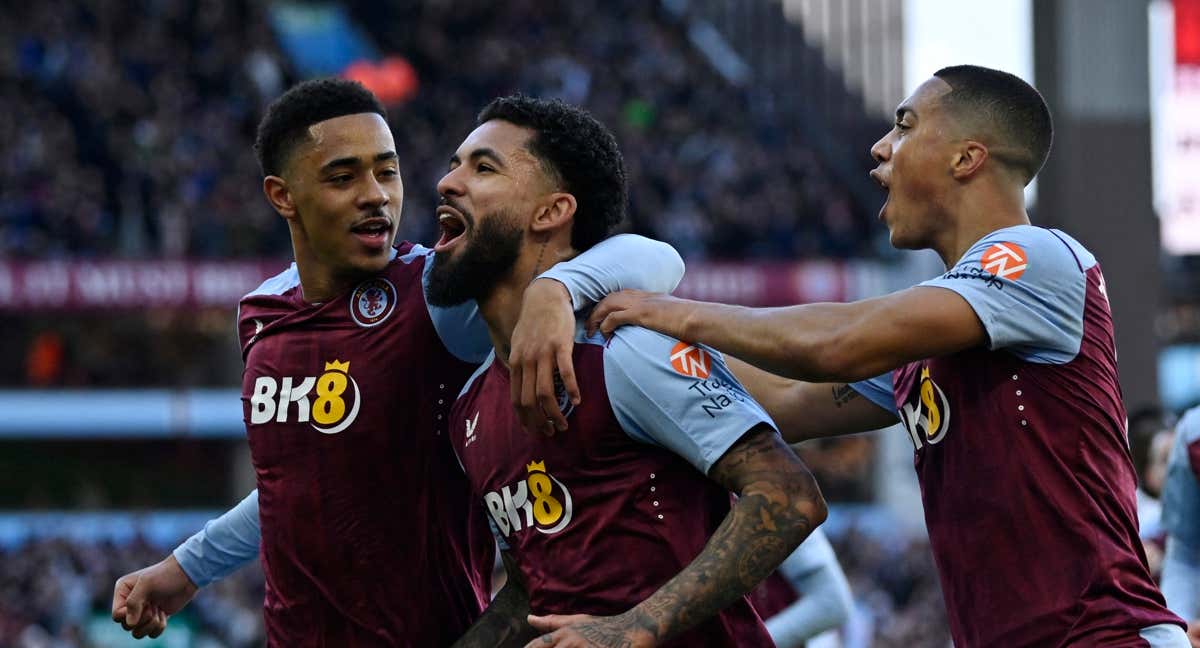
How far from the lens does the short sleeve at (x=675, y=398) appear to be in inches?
136

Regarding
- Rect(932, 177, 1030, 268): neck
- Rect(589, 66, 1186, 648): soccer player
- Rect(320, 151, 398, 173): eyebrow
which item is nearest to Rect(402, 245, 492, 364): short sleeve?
Rect(320, 151, 398, 173): eyebrow

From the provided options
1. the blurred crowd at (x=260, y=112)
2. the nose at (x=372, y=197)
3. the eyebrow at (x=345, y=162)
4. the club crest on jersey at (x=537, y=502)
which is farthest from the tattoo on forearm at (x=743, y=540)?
the blurred crowd at (x=260, y=112)

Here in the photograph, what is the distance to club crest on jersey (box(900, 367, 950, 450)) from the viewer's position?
3713 millimetres

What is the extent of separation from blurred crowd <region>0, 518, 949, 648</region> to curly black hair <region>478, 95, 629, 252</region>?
9.57 metres

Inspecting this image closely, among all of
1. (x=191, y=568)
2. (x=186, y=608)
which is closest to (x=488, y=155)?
(x=191, y=568)

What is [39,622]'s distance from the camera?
53.7 feet

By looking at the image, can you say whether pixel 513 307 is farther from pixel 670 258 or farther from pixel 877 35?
pixel 877 35

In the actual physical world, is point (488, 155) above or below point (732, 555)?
above

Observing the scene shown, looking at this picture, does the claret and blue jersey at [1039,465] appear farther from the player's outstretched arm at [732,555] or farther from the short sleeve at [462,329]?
the short sleeve at [462,329]

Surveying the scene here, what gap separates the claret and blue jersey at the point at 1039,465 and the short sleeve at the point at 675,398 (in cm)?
51

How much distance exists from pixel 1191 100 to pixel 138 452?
16.9m

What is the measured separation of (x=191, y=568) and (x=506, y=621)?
4.28 feet

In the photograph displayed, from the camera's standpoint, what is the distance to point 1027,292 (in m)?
3.54

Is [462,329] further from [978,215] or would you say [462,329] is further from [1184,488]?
[1184,488]
